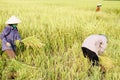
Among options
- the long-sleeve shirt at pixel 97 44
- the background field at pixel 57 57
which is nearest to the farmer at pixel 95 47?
the long-sleeve shirt at pixel 97 44

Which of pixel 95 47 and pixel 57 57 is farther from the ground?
pixel 95 47

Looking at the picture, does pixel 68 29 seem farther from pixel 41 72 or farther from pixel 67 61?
pixel 41 72

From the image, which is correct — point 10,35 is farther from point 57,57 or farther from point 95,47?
point 95,47

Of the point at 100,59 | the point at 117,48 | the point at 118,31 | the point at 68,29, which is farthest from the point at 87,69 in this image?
the point at 118,31

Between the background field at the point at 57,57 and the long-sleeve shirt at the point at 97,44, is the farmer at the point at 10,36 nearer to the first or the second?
the background field at the point at 57,57

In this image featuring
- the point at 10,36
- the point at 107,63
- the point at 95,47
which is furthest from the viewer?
the point at 10,36

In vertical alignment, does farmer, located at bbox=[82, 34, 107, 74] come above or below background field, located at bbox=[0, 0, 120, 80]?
above

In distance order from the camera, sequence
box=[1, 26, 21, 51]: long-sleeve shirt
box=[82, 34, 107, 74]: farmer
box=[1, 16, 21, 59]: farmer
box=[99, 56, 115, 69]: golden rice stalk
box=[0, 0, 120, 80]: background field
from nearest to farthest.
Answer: box=[0, 0, 120, 80]: background field, box=[99, 56, 115, 69]: golden rice stalk, box=[82, 34, 107, 74]: farmer, box=[1, 16, 21, 59]: farmer, box=[1, 26, 21, 51]: long-sleeve shirt

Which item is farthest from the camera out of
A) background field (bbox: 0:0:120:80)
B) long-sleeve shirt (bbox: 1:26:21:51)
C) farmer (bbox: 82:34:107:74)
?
long-sleeve shirt (bbox: 1:26:21:51)

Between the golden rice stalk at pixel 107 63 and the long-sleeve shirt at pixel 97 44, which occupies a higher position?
the long-sleeve shirt at pixel 97 44

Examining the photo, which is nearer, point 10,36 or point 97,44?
point 97,44

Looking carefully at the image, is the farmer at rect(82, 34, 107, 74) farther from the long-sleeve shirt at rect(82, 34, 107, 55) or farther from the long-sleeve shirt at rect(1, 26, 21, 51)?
the long-sleeve shirt at rect(1, 26, 21, 51)

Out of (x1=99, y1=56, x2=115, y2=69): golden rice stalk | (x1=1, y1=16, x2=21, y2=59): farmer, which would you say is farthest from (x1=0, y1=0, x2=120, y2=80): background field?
(x1=1, y1=16, x2=21, y2=59): farmer

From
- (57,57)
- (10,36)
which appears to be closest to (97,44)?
(57,57)
